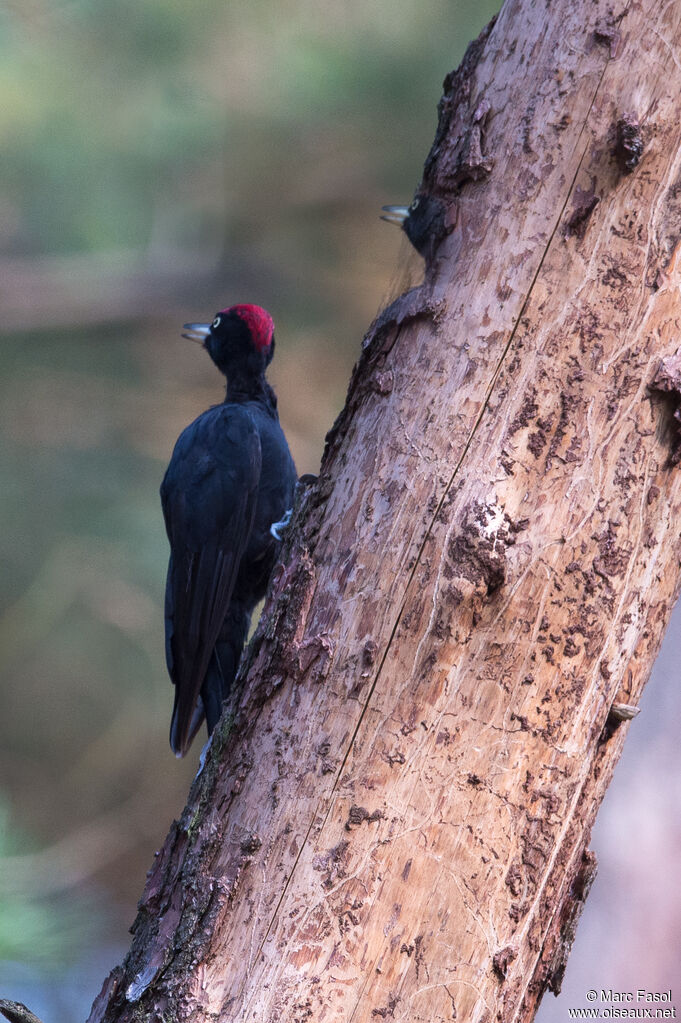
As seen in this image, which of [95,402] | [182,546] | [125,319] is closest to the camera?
[182,546]

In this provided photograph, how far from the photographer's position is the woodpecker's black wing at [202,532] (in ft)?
4.06

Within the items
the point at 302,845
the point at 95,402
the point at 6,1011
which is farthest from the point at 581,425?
the point at 95,402

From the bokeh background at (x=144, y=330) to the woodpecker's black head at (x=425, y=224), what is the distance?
920 millimetres

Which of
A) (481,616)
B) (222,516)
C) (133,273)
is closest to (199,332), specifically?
(133,273)

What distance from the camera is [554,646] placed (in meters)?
0.67

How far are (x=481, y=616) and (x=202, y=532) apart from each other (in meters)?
0.72

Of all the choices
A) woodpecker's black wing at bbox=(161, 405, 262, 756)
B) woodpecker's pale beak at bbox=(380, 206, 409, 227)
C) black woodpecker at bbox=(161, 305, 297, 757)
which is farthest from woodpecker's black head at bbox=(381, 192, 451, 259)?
woodpecker's black wing at bbox=(161, 405, 262, 756)

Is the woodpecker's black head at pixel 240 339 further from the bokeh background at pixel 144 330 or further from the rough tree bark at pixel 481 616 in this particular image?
the rough tree bark at pixel 481 616

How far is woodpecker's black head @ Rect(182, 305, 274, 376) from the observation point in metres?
1.49

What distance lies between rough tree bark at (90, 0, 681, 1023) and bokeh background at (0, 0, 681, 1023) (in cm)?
65

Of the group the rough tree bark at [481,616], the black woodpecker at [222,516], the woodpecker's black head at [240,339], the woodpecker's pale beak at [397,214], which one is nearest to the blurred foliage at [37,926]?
the black woodpecker at [222,516]

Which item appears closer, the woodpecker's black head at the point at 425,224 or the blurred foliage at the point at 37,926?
the woodpecker's black head at the point at 425,224

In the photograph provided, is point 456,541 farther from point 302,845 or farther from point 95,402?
point 95,402

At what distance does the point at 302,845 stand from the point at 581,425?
0.37 meters
